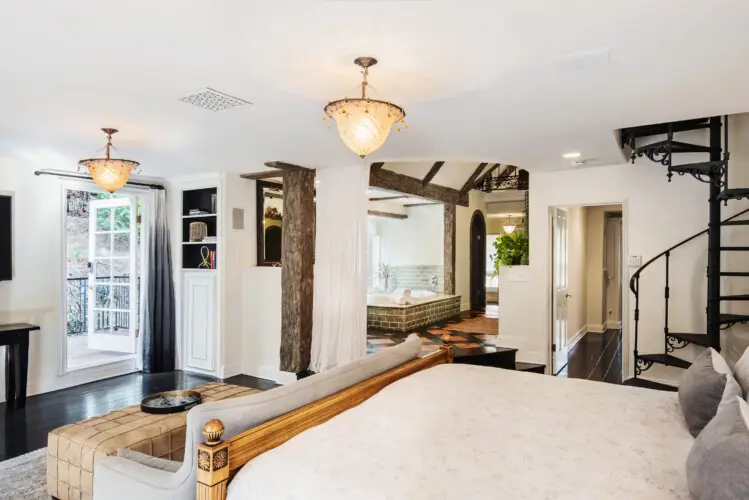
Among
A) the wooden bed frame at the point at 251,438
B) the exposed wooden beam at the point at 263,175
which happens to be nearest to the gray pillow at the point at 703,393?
the wooden bed frame at the point at 251,438

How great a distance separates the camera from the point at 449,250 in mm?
10664

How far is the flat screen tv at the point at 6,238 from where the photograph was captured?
4867 mm

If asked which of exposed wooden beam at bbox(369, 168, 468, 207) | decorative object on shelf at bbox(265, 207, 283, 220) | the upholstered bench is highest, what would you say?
exposed wooden beam at bbox(369, 168, 468, 207)

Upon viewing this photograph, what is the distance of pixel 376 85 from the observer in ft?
9.29

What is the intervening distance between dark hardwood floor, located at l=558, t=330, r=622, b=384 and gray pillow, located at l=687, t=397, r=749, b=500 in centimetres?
418

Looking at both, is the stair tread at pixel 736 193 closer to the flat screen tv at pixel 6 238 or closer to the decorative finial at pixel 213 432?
the decorative finial at pixel 213 432

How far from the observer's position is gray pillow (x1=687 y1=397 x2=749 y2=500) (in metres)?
1.21

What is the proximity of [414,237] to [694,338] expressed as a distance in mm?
7251

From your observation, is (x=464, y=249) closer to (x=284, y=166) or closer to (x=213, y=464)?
(x=284, y=166)

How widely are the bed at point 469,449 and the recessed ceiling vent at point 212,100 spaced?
1948 millimetres

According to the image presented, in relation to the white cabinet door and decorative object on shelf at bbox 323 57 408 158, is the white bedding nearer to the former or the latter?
decorative object on shelf at bbox 323 57 408 158

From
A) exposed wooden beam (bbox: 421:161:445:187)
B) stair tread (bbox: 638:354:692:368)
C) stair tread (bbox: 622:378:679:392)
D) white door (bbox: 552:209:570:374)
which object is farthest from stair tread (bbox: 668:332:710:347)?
exposed wooden beam (bbox: 421:161:445:187)

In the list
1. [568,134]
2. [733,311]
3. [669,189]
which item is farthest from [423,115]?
[733,311]

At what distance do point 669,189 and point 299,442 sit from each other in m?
4.87
